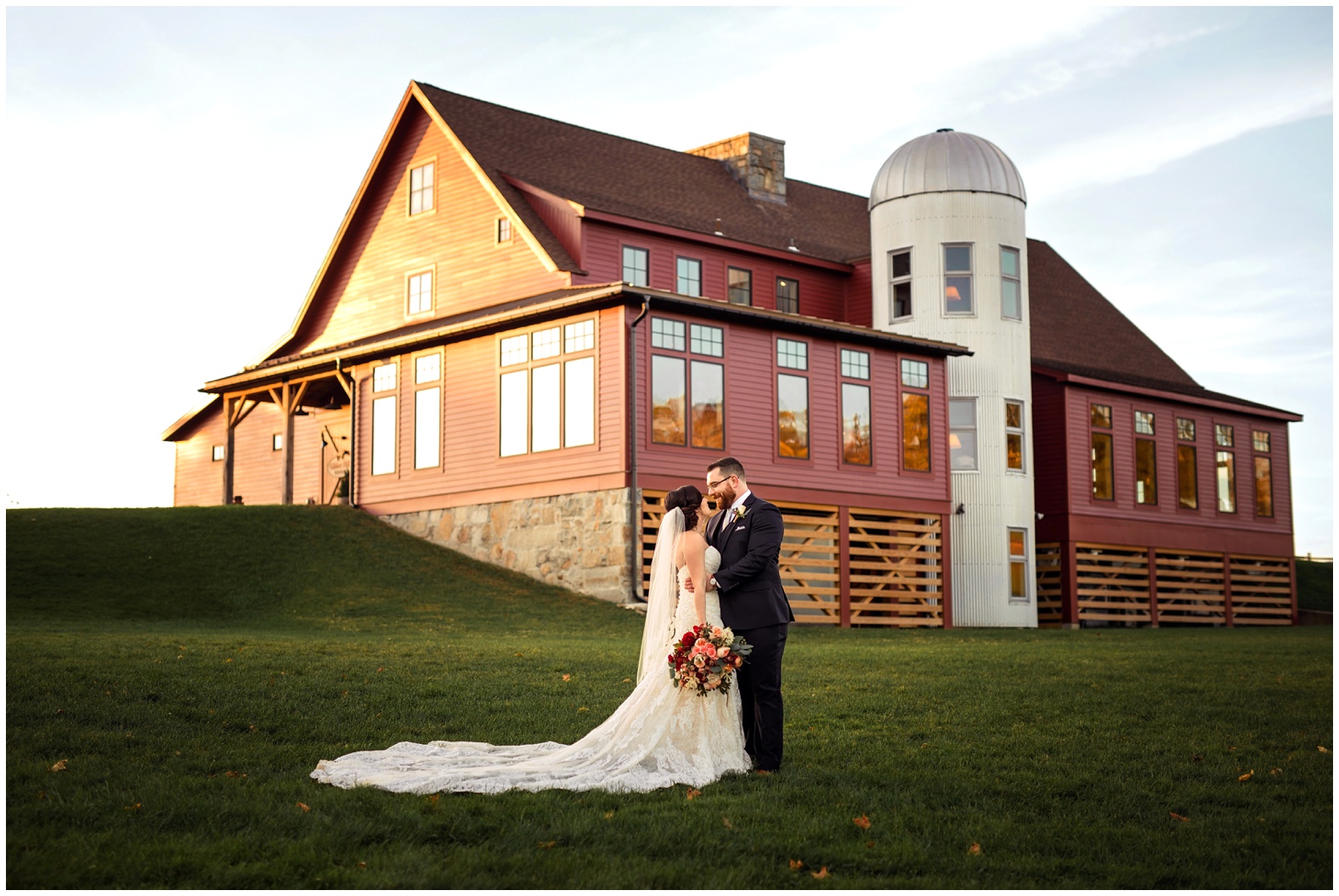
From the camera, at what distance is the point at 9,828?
6309 millimetres

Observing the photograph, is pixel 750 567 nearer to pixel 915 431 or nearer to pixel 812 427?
pixel 812 427

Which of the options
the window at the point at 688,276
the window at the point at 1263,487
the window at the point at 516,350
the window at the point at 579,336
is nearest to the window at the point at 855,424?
the window at the point at 688,276

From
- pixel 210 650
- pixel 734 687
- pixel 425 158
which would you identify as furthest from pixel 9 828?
pixel 425 158

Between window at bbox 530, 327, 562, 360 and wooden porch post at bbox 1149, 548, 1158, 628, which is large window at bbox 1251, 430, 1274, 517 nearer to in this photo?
wooden porch post at bbox 1149, 548, 1158, 628

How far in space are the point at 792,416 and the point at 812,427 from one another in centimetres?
54

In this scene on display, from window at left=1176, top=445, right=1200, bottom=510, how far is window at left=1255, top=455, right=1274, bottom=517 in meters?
2.68

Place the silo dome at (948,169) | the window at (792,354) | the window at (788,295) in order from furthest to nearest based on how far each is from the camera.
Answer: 1. the window at (788,295)
2. the silo dome at (948,169)
3. the window at (792,354)

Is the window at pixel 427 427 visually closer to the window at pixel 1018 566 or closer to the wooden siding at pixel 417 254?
the wooden siding at pixel 417 254

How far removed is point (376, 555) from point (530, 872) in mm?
19218

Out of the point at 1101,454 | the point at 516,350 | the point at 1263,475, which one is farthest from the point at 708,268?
the point at 1263,475

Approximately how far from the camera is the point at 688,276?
28938mm

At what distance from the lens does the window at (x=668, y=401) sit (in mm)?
23609

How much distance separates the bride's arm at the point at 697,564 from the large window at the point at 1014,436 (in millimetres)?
21298

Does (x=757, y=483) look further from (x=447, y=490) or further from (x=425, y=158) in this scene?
(x=425, y=158)
